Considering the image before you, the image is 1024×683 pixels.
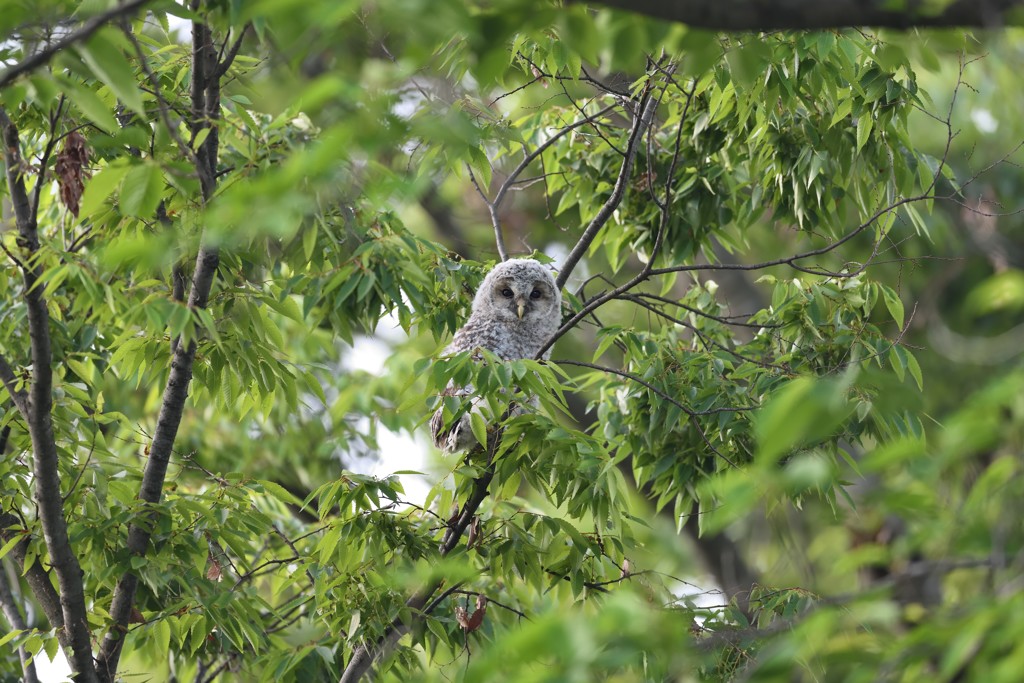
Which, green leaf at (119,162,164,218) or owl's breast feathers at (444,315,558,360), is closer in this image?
green leaf at (119,162,164,218)

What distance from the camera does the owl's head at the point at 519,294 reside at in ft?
14.5

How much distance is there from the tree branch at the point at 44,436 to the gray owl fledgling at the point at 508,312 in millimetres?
1486

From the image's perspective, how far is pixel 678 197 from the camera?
4312 millimetres

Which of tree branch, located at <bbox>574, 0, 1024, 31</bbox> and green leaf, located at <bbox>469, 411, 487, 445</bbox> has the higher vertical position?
tree branch, located at <bbox>574, 0, 1024, 31</bbox>

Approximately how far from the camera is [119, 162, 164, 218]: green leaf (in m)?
2.14

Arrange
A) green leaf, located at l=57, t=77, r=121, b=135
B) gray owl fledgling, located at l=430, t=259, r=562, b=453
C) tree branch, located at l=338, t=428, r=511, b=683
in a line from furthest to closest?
gray owl fledgling, located at l=430, t=259, r=562, b=453 < tree branch, located at l=338, t=428, r=511, b=683 < green leaf, located at l=57, t=77, r=121, b=135

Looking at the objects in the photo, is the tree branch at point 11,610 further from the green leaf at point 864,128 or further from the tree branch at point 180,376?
the green leaf at point 864,128

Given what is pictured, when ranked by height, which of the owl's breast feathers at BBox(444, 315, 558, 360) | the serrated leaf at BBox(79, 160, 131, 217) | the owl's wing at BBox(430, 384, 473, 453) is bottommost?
the owl's wing at BBox(430, 384, 473, 453)

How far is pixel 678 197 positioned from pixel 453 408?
4.88ft

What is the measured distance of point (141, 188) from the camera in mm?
2139

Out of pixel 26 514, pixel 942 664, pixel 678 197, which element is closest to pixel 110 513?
pixel 26 514

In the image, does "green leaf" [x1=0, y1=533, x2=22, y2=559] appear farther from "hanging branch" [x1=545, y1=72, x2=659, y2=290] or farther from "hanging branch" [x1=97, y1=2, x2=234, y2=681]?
"hanging branch" [x1=545, y1=72, x2=659, y2=290]

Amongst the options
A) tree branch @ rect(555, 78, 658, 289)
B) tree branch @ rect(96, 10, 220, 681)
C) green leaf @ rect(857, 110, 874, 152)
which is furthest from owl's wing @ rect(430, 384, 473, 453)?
green leaf @ rect(857, 110, 874, 152)

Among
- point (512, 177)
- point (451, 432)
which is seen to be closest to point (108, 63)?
point (512, 177)
